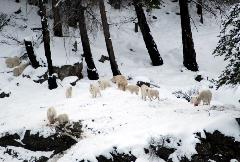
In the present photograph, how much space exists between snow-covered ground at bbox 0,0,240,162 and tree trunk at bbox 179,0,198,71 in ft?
1.51

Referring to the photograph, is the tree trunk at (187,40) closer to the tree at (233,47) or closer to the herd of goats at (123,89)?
the herd of goats at (123,89)

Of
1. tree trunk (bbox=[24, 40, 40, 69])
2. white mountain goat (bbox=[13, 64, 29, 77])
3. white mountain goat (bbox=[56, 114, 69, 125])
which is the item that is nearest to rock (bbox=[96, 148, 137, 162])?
white mountain goat (bbox=[56, 114, 69, 125])

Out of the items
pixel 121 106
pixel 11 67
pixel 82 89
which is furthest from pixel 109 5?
pixel 121 106

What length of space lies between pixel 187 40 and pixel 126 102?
6404 mm

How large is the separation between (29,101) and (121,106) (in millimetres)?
4147

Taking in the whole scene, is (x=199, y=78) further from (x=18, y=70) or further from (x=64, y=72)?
(x=18, y=70)

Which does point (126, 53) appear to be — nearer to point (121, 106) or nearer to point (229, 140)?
point (121, 106)

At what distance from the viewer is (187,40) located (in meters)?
19.8

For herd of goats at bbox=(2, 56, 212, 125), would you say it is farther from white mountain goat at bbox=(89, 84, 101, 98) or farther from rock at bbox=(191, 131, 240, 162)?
rock at bbox=(191, 131, 240, 162)

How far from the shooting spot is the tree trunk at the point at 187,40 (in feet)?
64.0

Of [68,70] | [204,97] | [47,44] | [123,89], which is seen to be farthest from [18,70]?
[204,97]

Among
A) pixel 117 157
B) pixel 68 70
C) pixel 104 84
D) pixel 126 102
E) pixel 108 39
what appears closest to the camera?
pixel 117 157

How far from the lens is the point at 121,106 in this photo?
1439cm

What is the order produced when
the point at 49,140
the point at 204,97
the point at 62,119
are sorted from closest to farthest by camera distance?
the point at 49,140, the point at 62,119, the point at 204,97
